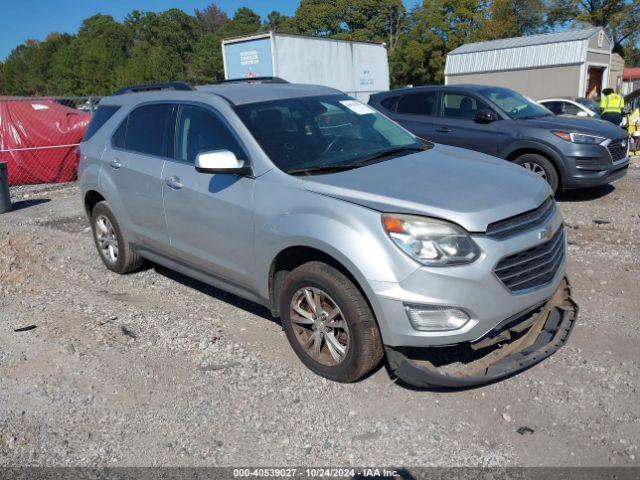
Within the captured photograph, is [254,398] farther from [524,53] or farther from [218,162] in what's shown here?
[524,53]

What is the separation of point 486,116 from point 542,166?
109 centimetres

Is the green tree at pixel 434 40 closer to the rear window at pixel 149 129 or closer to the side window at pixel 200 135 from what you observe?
the rear window at pixel 149 129

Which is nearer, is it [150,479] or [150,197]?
[150,479]

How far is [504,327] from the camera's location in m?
3.37

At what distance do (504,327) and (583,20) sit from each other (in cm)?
5331

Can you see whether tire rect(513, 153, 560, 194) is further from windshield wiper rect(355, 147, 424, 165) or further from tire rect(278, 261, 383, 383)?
tire rect(278, 261, 383, 383)

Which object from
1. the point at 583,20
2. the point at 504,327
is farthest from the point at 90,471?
the point at 583,20

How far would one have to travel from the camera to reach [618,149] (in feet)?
26.7

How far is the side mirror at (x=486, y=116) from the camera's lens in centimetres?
845

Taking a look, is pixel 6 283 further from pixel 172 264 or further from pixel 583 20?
pixel 583 20

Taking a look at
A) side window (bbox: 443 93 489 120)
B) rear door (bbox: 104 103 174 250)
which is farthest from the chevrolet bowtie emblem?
side window (bbox: 443 93 489 120)

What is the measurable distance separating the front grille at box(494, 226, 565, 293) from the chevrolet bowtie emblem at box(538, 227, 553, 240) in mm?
37

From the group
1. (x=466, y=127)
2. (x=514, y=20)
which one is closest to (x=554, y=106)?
(x=466, y=127)

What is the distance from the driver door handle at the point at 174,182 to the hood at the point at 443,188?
129cm
